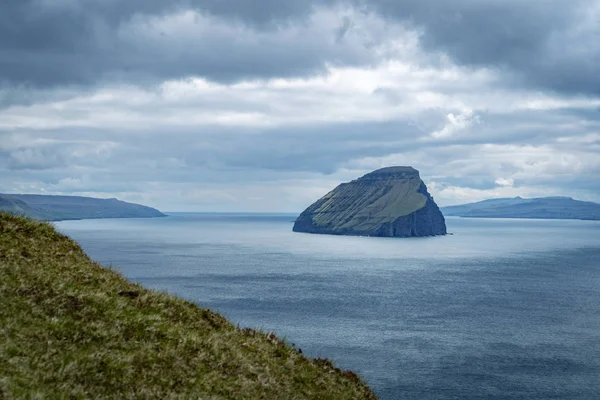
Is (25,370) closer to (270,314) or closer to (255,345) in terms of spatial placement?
(255,345)

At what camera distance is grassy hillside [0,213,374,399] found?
13.0 meters

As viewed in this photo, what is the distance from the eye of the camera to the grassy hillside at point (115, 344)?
13023mm

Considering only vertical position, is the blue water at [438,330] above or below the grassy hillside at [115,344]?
below

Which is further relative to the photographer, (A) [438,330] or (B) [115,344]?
(A) [438,330]

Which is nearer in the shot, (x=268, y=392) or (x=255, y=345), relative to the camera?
(x=268, y=392)

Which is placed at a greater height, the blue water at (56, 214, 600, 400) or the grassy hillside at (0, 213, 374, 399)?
the grassy hillside at (0, 213, 374, 399)

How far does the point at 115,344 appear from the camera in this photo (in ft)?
49.4

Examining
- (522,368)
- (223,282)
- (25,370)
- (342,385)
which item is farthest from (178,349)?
(223,282)

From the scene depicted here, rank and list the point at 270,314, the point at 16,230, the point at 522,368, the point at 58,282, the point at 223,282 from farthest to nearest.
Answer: the point at 223,282 < the point at 270,314 < the point at 522,368 < the point at 16,230 < the point at 58,282

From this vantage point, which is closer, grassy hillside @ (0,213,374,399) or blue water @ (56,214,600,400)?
grassy hillside @ (0,213,374,399)

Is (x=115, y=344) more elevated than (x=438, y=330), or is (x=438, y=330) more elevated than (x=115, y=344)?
(x=115, y=344)

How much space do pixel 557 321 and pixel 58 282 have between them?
147 meters

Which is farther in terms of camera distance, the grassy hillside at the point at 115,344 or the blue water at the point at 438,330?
the blue water at the point at 438,330

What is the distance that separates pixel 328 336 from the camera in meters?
122
